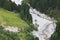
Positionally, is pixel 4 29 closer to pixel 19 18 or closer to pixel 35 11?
pixel 19 18

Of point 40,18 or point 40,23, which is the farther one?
point 40,18

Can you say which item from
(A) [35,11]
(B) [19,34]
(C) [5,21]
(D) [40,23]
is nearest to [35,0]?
(A) [35,11]

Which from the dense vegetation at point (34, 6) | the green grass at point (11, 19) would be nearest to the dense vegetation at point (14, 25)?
the green grass at point (11, 19)

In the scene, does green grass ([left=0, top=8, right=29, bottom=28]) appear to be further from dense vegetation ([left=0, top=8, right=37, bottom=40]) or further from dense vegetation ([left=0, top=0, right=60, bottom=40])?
dense vegetation ([left=0, top=0, right=60, bottom=40])

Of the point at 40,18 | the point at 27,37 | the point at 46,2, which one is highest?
the point at 46,2

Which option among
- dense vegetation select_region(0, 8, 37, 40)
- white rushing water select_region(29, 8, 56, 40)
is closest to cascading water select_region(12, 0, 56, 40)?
white rushing water select_region(29, 8, 56, 40)

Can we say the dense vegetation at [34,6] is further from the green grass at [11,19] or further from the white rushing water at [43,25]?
the white rushing water at [43,25]

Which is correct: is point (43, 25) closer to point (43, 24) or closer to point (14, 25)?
point (43, 24)
